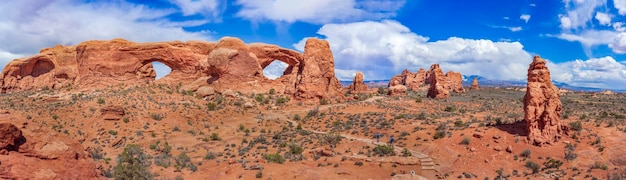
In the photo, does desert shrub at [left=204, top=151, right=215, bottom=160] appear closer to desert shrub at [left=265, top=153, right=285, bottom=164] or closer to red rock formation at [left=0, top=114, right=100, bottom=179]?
desert shrub at [left=265, top=153, right=285, bottom=164]

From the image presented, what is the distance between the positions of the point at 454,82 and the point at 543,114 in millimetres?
48936

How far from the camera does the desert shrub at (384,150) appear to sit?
23469mm

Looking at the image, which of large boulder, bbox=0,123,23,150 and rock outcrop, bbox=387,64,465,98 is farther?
rock outcrop, bbox=387,64,465,98

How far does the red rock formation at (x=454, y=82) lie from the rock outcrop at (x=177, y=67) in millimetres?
30133

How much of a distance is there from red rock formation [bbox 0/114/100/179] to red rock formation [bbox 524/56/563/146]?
21.3 metres

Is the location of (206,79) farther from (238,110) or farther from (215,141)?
(215,141)

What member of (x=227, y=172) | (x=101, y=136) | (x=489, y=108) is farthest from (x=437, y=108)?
(x=101, y=136)

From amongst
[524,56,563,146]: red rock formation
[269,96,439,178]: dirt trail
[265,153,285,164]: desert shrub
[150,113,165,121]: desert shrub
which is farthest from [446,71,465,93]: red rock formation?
[265,153,285,164]: desert shrub

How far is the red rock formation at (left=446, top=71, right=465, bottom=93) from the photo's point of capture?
6846 cm

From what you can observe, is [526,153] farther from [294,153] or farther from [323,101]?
[323,101]

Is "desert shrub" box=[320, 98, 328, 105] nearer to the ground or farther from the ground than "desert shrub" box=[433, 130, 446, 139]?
farther from the ground

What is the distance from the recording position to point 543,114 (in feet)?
73.0

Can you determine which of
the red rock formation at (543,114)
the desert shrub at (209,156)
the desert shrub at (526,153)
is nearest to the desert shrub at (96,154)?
the desert shrub at (209,156)

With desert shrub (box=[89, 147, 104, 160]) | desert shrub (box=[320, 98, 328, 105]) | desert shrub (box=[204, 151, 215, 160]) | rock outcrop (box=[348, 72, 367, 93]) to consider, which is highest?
rock outcrop (box=[348, 72, 367, 93])
